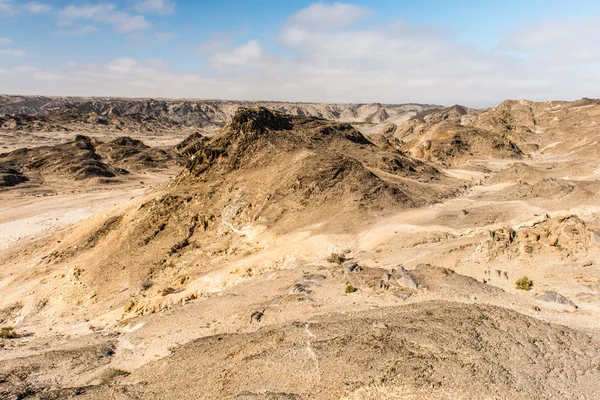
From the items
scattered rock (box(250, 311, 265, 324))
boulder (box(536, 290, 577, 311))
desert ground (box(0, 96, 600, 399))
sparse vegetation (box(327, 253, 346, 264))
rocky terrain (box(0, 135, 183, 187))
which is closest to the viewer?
desert ground (box(0, 96, 600, 399))

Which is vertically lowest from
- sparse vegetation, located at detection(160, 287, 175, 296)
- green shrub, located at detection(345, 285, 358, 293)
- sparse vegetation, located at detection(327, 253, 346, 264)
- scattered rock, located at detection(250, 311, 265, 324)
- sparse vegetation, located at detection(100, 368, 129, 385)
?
sparse vegetation, located at detection(160, 287, 175, 296)

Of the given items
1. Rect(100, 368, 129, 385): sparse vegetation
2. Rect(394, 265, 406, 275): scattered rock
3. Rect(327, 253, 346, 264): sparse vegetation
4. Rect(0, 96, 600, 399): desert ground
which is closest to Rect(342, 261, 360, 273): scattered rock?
Rect(0, 96, 600, 399): desert ground

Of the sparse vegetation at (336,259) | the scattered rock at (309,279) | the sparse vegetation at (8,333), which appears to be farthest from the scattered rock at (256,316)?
the sparse vegetation at (8,333)

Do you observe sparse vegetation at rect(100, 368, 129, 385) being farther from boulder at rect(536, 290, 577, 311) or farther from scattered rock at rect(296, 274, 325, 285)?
boulder at rect(536, 290, 577, 311)

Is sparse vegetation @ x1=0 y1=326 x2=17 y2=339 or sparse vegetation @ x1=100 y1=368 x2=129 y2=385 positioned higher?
sparse vegetation @ x1=100 y1=368 x2=129 y2=385

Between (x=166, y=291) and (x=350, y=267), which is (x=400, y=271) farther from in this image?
(x=166, y=291)
